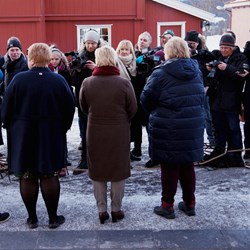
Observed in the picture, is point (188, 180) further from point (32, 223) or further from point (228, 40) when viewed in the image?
point (228, 40)

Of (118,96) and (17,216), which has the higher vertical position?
(118,96)

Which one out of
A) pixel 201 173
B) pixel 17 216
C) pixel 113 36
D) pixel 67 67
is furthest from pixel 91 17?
pixel 17 216

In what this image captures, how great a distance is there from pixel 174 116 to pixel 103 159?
0.79 metres

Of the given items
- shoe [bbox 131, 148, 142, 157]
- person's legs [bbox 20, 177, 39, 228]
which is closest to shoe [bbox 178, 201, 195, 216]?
person's legs [bbox 20, 177, 39, 228]

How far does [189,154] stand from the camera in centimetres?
398

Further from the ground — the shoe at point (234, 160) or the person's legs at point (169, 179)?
the person's legs at point (169, 179)

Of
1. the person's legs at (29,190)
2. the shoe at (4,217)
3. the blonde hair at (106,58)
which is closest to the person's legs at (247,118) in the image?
the blonde hair at (106,58)

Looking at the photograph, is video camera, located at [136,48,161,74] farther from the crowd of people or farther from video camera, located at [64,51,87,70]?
the crowd of people

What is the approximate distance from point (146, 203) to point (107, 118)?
125 cm

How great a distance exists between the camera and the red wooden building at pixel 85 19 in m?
16.2

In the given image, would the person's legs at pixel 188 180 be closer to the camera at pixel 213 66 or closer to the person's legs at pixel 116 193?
the person's legs at pixel 116 193

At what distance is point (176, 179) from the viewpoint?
13.4 ft

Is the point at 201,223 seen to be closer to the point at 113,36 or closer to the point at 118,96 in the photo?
the point at 118,96

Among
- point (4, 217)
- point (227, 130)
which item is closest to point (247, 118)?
point (227, 130)
